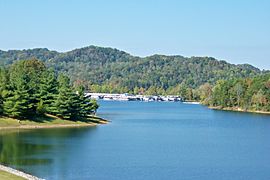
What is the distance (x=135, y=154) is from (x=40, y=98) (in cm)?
3784

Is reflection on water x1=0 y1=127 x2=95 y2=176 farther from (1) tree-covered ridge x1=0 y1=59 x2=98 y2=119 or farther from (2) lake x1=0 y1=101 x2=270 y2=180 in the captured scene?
(1) tree-covered ridge x1=0 y1=59 x2=98 y2=119

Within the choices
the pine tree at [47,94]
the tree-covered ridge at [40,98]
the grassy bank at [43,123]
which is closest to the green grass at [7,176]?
the grassy bank at [43,123]

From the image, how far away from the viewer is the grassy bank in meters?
87.8

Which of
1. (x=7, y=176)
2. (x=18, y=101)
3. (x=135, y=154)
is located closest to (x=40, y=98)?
(x=18, y=101)

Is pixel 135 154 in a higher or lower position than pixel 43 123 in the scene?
lower

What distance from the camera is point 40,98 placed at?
98062 mm

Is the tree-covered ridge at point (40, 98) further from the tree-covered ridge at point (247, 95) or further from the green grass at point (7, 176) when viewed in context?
the tree-covered ridge at point (247, 95)

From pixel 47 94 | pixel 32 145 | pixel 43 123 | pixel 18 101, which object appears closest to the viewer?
pixel 32 145

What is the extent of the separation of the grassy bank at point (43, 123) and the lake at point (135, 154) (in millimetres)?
3848

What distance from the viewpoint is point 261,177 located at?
164 feet

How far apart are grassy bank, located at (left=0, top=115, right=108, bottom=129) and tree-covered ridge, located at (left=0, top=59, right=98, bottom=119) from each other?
108 centimetres

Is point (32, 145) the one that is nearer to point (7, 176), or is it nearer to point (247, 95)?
point (7, 176)

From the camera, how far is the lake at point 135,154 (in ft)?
167

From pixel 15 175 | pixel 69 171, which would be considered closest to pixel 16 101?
pixel 69 171
